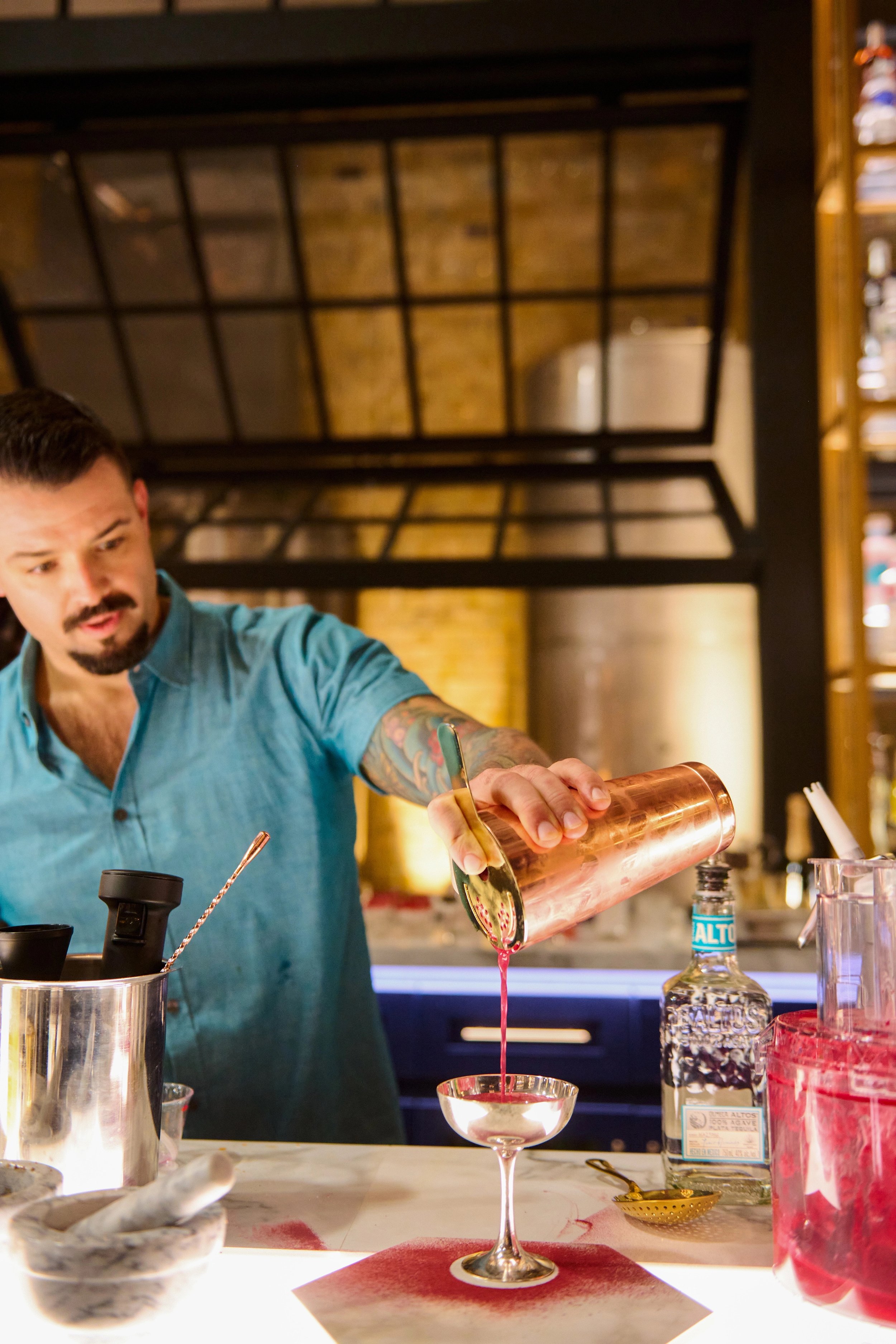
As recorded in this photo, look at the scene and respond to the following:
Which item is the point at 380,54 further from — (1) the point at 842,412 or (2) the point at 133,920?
(2) the point at 133,920

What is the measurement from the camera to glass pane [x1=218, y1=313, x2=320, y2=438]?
427 cm

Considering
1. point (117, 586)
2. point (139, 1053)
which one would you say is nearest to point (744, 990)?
point (139, 1053)

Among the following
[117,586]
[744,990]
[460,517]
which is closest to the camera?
[744,990]

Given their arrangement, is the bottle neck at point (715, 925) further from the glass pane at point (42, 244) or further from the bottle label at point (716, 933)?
the glass pane at point (42, 244)

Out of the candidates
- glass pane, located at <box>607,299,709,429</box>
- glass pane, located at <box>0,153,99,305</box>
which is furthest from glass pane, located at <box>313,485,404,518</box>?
glass pane, located at <box>0,153,99,305</box>

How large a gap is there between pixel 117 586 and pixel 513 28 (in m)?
2.59

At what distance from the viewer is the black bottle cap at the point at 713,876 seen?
99 centimetres

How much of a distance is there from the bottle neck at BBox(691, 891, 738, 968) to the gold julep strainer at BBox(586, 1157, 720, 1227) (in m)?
0.20

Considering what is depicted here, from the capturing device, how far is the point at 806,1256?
780 mm

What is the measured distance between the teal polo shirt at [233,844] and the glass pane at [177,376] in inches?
116

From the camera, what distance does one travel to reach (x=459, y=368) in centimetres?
443

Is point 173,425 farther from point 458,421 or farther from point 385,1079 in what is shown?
point 385,1079

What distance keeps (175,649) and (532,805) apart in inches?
33.4

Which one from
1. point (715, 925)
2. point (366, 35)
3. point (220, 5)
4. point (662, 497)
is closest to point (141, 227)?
point (220, 5)
